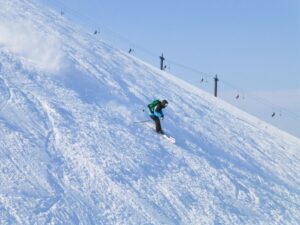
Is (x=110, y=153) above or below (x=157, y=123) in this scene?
below

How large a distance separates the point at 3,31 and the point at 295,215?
12.6 m

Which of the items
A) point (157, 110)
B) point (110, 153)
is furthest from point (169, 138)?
point (110, 153)

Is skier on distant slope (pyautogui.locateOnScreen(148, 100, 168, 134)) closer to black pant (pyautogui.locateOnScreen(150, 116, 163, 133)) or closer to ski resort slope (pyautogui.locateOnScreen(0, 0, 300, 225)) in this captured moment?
black pant (pyautogui.locateOnScreen(150, 116, 163, 133))

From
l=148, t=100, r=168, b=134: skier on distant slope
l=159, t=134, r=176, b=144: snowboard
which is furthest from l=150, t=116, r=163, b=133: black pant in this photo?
l=159, t=134, r=176, b=144: snowboard

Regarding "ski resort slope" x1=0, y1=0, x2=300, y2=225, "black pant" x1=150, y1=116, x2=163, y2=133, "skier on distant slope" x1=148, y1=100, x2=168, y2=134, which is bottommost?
"ski resort slope" x1=0, y1=0, x2=300, y2=225

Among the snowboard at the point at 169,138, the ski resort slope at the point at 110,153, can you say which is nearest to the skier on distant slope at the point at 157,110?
the snowboard at the point at 169,138

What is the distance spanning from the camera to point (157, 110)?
16.3 metres

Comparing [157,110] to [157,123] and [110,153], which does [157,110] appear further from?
[110,153]

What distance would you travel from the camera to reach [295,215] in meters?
14.5

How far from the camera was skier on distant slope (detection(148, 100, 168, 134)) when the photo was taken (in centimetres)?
1623

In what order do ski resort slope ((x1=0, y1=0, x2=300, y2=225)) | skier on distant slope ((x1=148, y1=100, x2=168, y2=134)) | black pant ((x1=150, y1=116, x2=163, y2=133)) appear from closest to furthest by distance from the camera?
1. ski resort slope ((x1=0, y1=0, x2=300, y2=225))
2. skier on distant slope ((x1=148, y1=100, x2=168, y2=134))
3. black pant ((x1=150, y1=116, x2=163, y2=133))

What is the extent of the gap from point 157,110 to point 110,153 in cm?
336

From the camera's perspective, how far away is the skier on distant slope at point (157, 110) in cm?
1623

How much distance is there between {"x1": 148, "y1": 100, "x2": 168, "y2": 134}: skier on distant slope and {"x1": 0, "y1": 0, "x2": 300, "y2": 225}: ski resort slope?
1.18 feet
